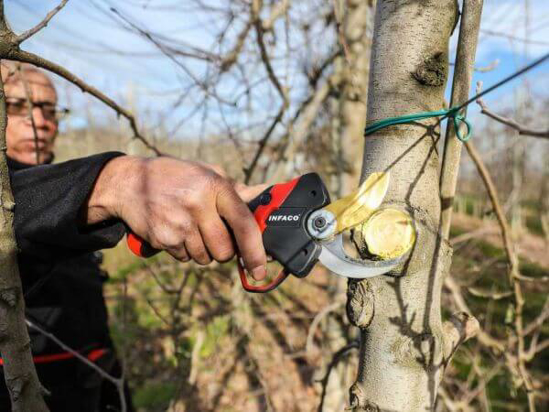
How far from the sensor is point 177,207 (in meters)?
0.91

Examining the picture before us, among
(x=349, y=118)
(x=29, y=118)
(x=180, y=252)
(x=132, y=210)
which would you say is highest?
(x=349, y=118)

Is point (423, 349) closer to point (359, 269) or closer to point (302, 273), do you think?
point (359, 269)

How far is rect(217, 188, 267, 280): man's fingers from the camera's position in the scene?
3.06ft

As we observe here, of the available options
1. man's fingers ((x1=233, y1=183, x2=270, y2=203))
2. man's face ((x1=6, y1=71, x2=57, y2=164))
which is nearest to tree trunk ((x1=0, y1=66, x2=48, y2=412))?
man's fingers ((x1=233, y1=183, x2=270, y2=203))

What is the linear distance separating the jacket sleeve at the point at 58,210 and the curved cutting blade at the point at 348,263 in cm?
58

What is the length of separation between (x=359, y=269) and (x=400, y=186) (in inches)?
8.7

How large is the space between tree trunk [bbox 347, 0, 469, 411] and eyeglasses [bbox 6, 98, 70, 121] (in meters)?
1.70

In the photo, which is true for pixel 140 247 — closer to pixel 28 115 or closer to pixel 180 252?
pixel 180 252

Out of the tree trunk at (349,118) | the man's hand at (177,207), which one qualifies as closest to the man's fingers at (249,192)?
the man's hand at (177,207)

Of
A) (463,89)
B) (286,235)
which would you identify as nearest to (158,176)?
(286,235)

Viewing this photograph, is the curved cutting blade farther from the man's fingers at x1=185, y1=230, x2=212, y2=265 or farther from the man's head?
the man's head

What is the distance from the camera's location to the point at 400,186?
861mm

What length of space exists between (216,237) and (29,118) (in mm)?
1687

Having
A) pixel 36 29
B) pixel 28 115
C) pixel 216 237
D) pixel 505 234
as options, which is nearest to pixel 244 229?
pixel 216 237
